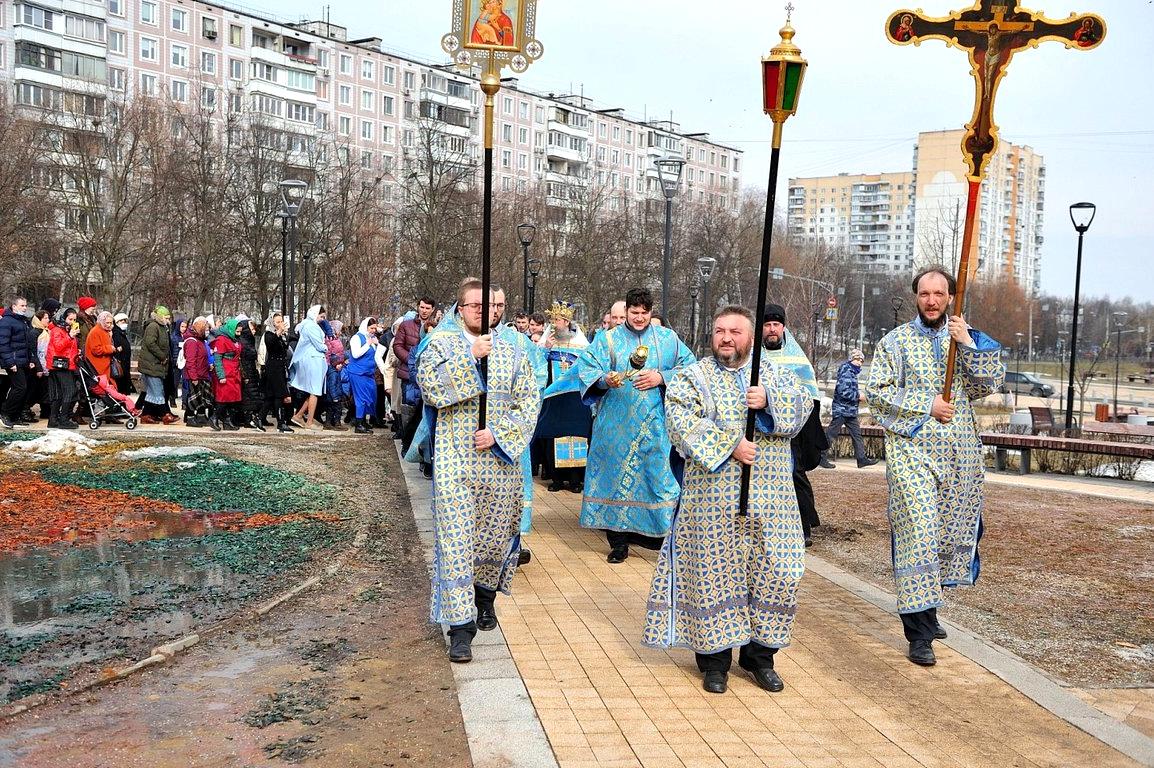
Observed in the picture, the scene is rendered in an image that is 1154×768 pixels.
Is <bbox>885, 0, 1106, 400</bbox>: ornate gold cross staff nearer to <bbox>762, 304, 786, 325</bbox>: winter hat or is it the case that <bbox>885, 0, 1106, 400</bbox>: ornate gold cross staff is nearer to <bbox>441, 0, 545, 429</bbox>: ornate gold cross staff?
<bbox>762, 304, 786, 325</bbox>: winter hat

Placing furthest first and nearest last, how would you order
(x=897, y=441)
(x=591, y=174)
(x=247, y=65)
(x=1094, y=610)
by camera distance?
(x=591, y=174) < (x=247, y=65) < (x=1094, y=610) < (x=897, y=441)

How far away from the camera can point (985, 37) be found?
6.54 m

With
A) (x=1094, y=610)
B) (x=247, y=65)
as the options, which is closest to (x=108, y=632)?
(x=1094, y=610)

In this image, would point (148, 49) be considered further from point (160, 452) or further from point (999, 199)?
point (999, 199)

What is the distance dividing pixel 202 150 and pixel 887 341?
41.0 m

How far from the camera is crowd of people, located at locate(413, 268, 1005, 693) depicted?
5605 mm

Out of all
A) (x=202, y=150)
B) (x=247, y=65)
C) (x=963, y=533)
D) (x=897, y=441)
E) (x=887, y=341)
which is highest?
(x=247, y=65)

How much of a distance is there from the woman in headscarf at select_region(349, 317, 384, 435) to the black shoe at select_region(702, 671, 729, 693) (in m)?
12.7

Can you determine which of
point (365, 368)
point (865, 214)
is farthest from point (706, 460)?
point (865, 214)

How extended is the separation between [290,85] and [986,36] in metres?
58.3

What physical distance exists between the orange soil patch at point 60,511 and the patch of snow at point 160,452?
1.81m

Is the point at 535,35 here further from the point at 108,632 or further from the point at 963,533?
the point at 108,632

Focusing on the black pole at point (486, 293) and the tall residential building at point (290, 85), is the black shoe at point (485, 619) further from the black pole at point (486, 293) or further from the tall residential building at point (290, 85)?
the tall residential building at point (290, 85)

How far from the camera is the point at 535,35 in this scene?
6.73 meters
